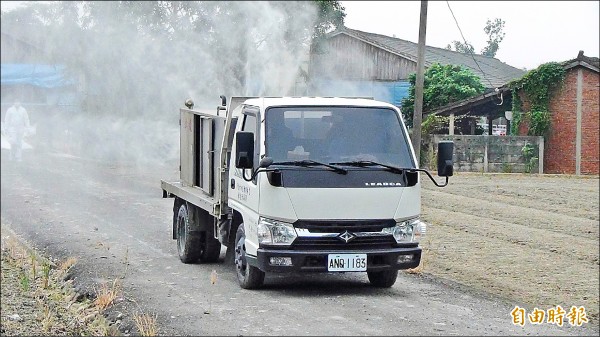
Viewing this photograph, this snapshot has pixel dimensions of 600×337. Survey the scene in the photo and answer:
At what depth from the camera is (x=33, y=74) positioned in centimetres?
709

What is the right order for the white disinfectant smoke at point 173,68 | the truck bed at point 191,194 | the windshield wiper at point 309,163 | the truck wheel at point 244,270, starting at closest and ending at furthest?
1. the windshield wiper at point 309,163
2. the truck wheel at point 244,270
3. the truck bed at point 191,194
4. the white disinfectant smoke at point 173,68

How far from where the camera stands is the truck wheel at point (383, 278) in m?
10.4

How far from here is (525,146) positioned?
89.0 ft

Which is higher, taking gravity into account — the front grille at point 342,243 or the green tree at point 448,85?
the green tree at point 448,85

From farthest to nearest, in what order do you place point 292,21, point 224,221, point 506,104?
point 506,104, point 292,21, point 224,221

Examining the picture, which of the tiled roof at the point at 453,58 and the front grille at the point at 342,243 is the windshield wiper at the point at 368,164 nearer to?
the front grille at the point at 342,243

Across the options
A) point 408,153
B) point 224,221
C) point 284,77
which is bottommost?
point 224,221

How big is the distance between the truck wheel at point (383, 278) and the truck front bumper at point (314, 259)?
559 mm

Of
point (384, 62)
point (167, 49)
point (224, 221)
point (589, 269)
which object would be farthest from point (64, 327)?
point (384, 62)

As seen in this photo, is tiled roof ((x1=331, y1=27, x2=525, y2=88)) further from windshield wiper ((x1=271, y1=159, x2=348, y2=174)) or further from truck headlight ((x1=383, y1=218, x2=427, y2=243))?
windshield wiper ((x1=271, y1=159, x2=348, y2=174))

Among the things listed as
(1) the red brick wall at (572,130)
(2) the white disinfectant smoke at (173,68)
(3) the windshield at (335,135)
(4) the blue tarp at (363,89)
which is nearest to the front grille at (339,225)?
(3) the windshield at (335,135)

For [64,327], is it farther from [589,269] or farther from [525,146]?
[525,146]

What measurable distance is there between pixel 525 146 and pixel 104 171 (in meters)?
12.1

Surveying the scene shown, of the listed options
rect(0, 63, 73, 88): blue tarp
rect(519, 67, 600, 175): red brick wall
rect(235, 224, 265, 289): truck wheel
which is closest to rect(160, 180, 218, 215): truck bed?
rect(235, 224, 265, 289): truck wheel
